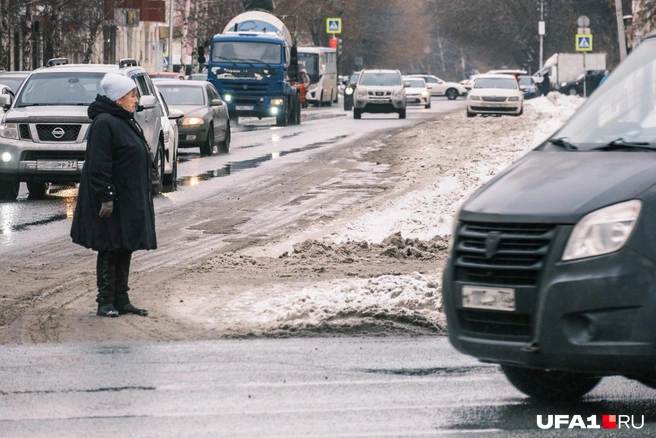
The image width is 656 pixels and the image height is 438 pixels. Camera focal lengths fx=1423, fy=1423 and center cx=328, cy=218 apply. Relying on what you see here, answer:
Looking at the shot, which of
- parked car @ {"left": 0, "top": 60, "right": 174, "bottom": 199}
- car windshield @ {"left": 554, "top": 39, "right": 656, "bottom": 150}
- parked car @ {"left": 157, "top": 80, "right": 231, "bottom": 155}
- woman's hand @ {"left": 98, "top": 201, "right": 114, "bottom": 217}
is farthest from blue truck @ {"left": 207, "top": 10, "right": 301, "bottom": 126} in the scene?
car windshield @ {"left": 554, "top": 39, "right": 656, "bottom": 150}

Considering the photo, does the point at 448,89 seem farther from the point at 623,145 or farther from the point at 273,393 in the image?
the point at 623,145

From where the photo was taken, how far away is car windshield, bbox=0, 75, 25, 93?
27641 mm

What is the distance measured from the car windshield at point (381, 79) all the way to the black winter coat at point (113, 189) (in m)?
42.7

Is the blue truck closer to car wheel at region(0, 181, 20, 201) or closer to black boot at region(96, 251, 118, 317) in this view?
car wheel at region(0, 181, 20, 201)

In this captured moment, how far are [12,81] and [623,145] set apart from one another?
2292 centimetres

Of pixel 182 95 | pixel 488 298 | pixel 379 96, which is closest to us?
pixel 488 298

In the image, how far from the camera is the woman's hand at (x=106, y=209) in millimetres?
9602

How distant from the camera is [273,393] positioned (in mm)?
7051

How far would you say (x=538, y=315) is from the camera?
5.80 meters

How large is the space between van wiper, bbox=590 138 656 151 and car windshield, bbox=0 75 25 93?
2242 centimetres

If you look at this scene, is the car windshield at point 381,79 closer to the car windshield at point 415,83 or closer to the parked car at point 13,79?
Answer: the car windshield at point 415,83

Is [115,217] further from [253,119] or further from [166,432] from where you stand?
[253,119]

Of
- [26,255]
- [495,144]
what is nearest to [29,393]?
[26,255]

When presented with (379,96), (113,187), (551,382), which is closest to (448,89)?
(379,96)
